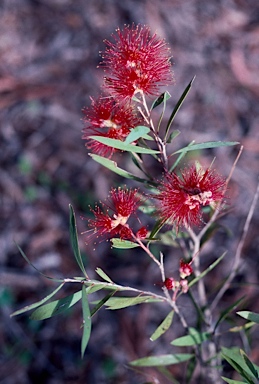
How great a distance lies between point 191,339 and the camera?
4.31ft

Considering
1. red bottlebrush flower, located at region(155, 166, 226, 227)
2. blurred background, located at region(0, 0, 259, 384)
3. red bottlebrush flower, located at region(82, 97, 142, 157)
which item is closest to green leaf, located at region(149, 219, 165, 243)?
red bottlebrush flower, located at region(155, 166, 226, 227)

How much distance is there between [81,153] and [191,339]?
1.94 meters

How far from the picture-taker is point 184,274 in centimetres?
120

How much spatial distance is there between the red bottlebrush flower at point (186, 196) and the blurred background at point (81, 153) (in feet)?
3.52

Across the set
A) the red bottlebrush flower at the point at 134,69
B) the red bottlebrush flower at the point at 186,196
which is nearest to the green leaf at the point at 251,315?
the red bottlebrush flower at the point at 186,196

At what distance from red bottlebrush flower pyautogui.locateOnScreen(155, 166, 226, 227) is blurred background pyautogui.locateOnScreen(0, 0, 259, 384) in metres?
1.07

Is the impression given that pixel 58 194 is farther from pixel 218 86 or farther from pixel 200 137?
pixel 218 86

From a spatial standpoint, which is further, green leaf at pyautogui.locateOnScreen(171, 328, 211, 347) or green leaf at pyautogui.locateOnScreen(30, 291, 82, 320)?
green leaf at pyautogui.locateOnScreen(171, 328, 211, 347)

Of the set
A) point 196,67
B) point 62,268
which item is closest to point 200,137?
point 196,67

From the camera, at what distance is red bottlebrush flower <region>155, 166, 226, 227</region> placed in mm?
1117

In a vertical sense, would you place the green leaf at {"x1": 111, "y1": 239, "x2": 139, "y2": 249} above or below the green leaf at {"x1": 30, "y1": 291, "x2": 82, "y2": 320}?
above

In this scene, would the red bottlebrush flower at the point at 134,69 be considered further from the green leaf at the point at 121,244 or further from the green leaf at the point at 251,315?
the green leaf at the point at 251,315

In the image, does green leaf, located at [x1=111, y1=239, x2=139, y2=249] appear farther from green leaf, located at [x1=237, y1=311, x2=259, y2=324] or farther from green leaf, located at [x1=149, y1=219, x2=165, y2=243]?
green leaf, located at [x1=237, y1=311, x2=259, y2=324]

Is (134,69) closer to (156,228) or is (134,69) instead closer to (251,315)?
(156,228)
